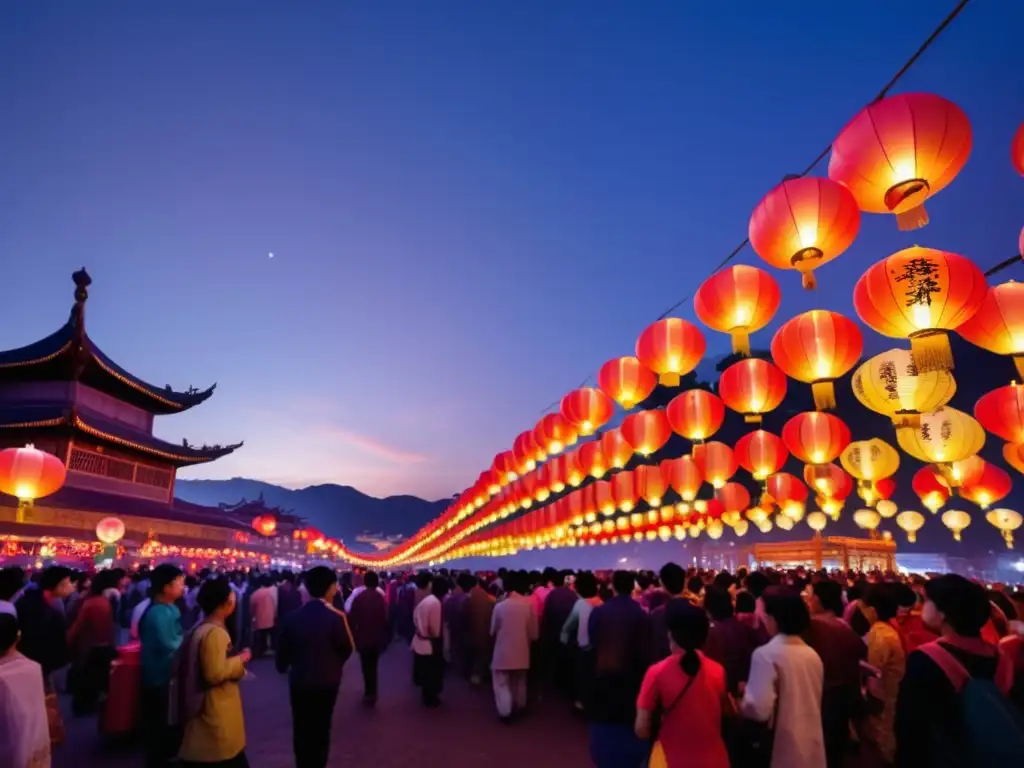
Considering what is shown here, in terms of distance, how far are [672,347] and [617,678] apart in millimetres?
5198

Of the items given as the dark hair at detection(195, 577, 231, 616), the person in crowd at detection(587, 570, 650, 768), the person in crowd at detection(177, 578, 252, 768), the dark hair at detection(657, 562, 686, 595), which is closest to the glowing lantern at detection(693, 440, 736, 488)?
the dark hair at detection(657, 562, 686, 595)

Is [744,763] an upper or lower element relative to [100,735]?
upper

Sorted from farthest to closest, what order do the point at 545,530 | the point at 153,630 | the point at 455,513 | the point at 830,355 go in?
1. the point at 455,513
2. the point at 545,530
3. the point at 830,355
4. the point at 153,630

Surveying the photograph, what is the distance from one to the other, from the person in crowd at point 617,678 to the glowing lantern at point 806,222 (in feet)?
11.4

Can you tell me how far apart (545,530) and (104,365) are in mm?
16979

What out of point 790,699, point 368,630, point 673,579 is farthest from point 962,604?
point 368,630

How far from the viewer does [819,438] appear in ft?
31.5

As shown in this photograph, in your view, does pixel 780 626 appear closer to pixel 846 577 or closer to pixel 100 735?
pixel 100 735

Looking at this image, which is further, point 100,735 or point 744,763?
point 100,735

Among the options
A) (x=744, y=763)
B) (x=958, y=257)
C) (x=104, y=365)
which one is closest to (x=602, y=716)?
(x=744, y=763)

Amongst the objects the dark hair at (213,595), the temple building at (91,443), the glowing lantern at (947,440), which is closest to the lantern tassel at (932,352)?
the glowing lantern at (947,440)

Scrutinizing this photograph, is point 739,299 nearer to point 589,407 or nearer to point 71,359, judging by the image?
point 589,407

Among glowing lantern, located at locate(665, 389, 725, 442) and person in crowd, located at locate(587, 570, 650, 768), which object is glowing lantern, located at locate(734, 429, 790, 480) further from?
person in crowd, located at locate(587, 570, 650, 768)

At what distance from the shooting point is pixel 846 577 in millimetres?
13961
